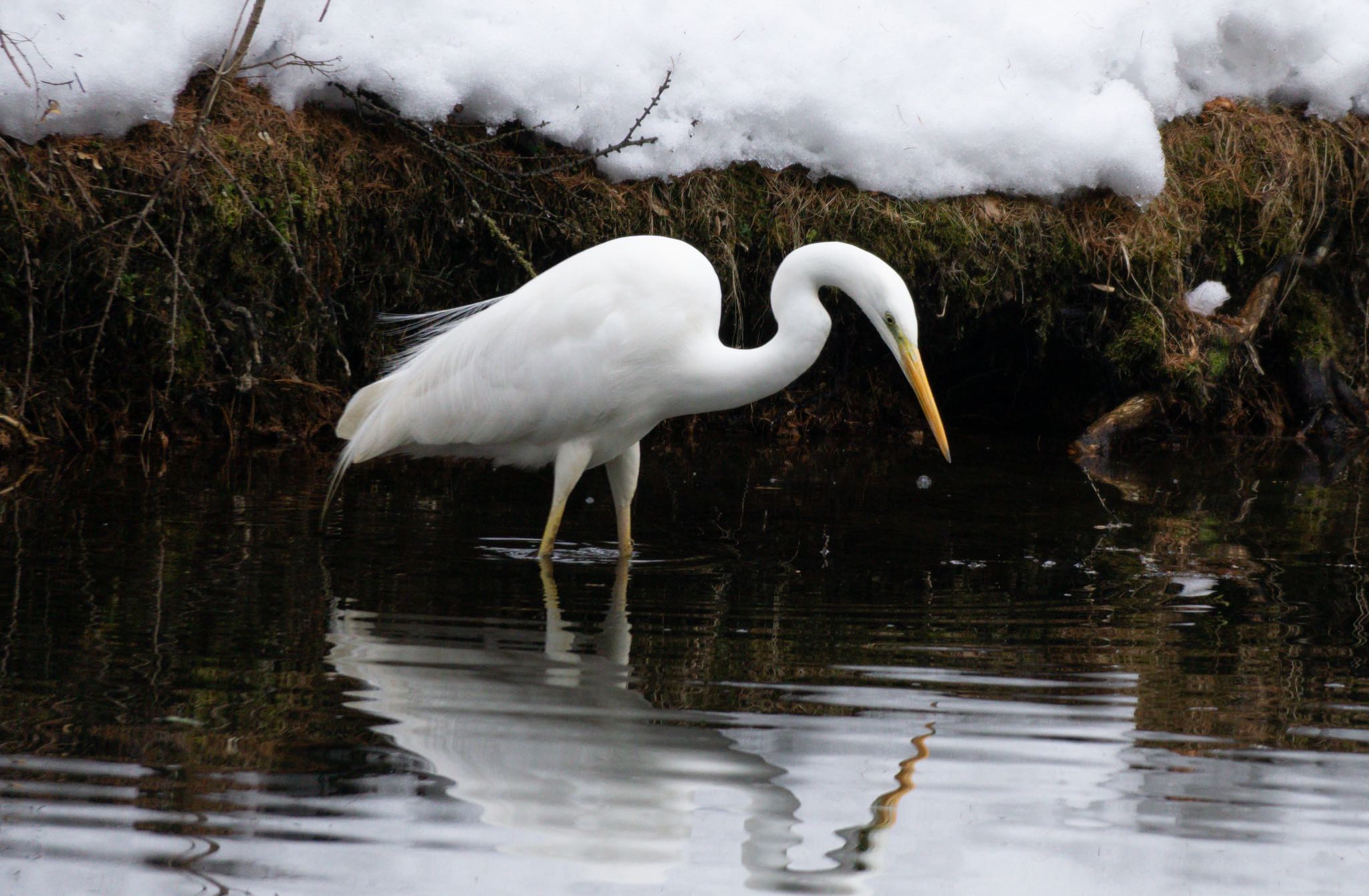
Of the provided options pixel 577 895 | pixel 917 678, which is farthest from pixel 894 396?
pixel 577 895

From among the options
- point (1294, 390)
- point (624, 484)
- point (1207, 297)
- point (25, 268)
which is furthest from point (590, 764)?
point (1294, 390)

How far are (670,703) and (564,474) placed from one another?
6.00 feet

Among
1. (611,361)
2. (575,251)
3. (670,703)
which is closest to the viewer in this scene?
(670,703)

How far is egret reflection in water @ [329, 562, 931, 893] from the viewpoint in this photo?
6.91ft

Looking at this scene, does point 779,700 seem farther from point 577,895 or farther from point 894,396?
point 894,396

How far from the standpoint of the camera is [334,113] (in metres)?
6.30

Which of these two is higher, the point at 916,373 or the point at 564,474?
the point at 916,373

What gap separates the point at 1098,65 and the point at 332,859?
6483 mm

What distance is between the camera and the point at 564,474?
14.8 ft

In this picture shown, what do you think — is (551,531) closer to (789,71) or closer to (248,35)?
(248,35)

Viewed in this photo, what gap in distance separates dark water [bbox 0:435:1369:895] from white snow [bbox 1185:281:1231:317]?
242cm

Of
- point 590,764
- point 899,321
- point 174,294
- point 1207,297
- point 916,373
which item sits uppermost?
point 1207,297

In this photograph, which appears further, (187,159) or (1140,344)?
(1140,344)

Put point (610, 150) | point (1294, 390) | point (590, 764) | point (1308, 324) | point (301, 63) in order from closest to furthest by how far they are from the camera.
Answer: point (590, 764) → point (610, 150) → point (301, 63) → point (1308, 324) → point (1294, 390)
